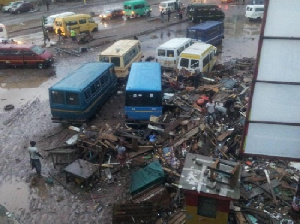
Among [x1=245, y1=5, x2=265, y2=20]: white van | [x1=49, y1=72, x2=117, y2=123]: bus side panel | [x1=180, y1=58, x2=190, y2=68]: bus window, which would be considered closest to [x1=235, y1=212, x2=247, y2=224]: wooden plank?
[x1=49, y1=72, x2=117, y2=123]: bus side panel

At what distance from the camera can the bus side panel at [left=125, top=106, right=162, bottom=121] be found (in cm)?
1501

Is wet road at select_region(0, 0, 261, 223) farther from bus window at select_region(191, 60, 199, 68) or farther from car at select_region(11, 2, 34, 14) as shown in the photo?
car at select_region(11, 2, 34, 14)

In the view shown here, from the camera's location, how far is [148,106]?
589 inches

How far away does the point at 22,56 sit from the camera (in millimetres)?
24328

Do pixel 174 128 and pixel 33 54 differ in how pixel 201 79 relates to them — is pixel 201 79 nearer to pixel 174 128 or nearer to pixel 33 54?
pixel 174 128

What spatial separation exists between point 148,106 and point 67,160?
4.25 metres

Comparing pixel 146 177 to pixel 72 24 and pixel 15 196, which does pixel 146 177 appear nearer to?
pixel 15 196

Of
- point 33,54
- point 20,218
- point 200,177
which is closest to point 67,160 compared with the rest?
point 20,218

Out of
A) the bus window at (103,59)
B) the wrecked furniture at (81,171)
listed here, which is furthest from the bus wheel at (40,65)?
the wrecked furniture at (81,171)

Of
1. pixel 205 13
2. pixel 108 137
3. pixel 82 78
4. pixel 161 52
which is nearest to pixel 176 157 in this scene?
pixel 108 137

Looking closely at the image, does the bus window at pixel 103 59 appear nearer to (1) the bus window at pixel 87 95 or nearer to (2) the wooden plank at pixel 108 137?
(1) the bus window at pixel 87 95

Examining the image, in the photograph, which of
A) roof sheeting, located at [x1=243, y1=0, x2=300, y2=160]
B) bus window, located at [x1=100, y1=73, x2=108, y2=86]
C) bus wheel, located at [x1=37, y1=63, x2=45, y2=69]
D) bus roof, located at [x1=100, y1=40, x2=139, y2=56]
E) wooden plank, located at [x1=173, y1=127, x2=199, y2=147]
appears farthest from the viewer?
bus wheel, located at [x1=37, y1=63, x2=45, y2=69]

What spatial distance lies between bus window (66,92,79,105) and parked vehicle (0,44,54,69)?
34.3 ft

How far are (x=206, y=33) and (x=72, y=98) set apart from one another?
14.5 meters
